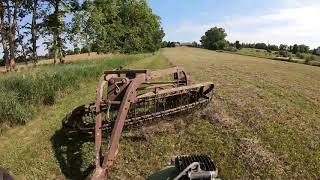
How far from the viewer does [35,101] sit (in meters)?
15.2

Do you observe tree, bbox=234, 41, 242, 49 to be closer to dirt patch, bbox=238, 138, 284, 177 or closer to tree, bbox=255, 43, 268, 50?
tree, bbox=255, 43, 268, 50

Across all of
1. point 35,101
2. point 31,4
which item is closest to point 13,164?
point 35,101

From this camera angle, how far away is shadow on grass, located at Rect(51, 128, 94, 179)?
31.2ft

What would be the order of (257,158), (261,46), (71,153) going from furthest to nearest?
1. (261,46)
2. (71,153)
3. (257,158)

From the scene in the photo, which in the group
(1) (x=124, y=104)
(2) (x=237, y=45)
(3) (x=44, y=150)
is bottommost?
(2) (x=237, y=45)

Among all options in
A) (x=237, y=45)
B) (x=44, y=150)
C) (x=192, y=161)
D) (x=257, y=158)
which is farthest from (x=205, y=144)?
(x=237, y=45)

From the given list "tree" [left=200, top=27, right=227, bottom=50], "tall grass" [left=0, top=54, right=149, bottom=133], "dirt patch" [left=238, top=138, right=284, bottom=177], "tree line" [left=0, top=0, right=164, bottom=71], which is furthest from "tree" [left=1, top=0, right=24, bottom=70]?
"tree" [left=200, top=27, right=227, bottom=50]

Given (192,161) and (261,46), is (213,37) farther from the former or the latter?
(192,161)

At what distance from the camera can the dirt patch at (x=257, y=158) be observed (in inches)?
353

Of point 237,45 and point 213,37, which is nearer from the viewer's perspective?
point 237,45

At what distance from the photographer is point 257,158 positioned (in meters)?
9.46

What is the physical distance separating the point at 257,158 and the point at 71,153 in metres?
4.25

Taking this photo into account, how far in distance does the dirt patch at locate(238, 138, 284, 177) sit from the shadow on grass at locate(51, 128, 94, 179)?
10.8 ft

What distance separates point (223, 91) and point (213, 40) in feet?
425
